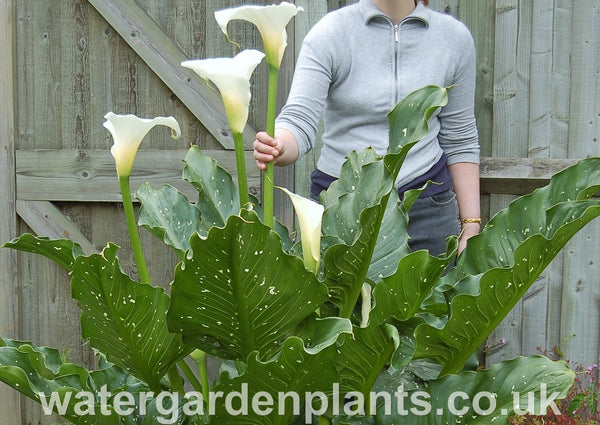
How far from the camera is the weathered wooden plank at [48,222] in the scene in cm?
328

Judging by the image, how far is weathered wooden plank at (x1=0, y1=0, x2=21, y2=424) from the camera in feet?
10.7

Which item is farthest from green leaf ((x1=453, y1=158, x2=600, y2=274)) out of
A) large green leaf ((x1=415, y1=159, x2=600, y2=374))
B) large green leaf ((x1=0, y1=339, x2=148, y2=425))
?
large green leaf ((x1=0, y1=339, x2=148, y2=425))

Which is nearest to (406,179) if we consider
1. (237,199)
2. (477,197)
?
(477,197)

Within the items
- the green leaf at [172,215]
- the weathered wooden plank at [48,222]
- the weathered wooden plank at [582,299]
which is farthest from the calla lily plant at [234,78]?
the weathered wooden plank at [48,222]

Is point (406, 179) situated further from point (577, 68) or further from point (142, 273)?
point (142, 273)

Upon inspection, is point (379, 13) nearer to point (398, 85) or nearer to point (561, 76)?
point (398, 85)

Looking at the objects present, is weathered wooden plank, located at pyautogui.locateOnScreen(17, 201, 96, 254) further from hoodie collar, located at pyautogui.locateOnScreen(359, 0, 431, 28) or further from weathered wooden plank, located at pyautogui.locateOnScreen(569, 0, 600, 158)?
weathered wooden plank, located at pyautogui.locateOnScreen(569, 0, 600, 158)

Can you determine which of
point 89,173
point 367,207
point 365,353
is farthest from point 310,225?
point 89,173

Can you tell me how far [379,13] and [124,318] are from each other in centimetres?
140

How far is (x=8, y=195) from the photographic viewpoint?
131 inches

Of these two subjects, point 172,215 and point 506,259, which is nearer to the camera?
point 506,259

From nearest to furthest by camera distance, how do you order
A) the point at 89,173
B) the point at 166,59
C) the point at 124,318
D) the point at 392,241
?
the point at 124,318 < the point at 392,241 < the point at 166,59 < the point at 89,173

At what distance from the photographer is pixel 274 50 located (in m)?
1.18

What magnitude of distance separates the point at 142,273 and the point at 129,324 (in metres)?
0.08
